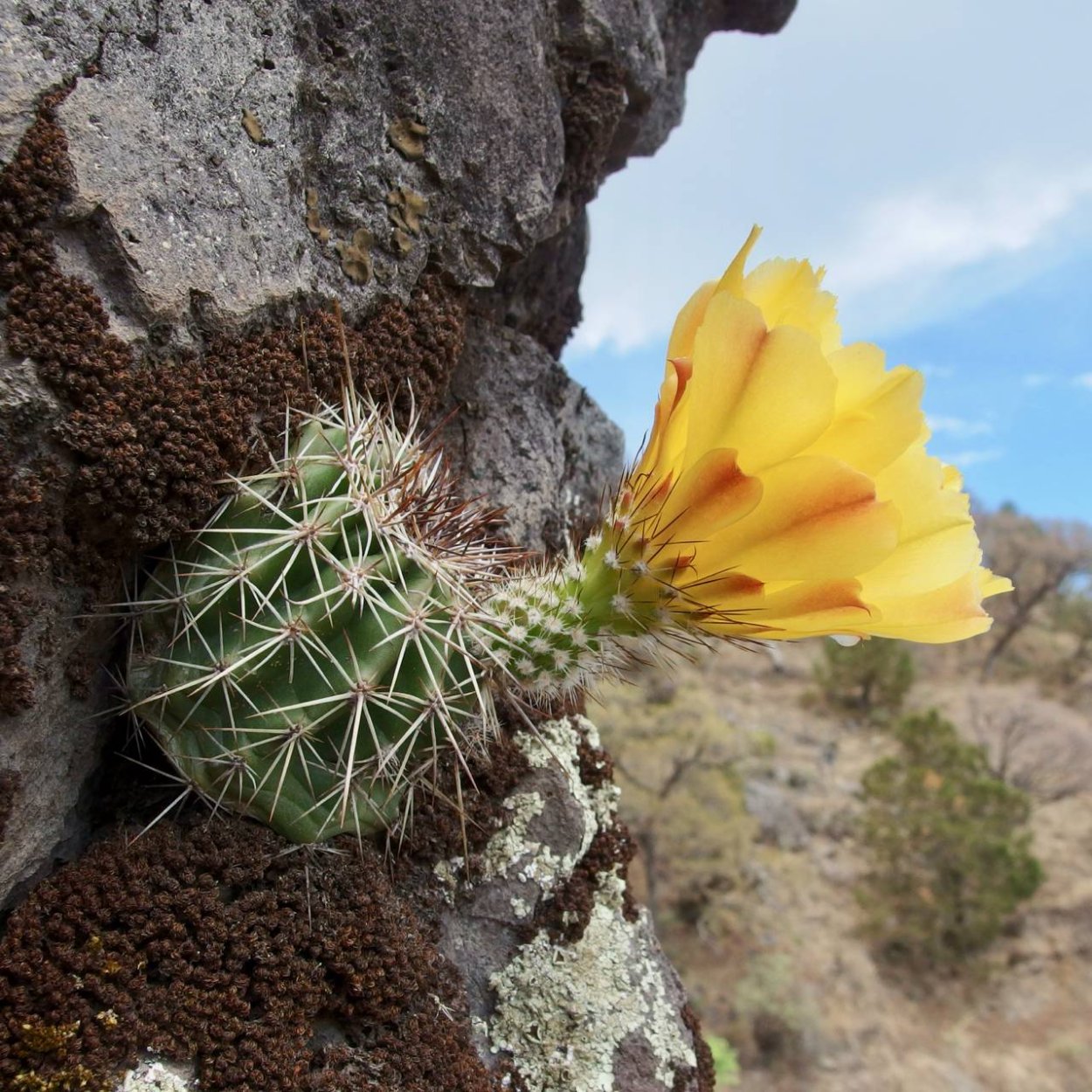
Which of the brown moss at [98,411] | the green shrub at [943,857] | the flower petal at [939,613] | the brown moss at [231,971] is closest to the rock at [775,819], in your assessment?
the green shrub at [943,857]

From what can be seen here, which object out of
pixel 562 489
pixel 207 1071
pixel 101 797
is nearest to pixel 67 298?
pixel 101 797

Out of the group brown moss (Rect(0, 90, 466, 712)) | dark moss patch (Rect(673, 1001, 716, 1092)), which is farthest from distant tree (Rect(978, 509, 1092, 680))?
brown moss (Rect(0, 90, 466, 712))

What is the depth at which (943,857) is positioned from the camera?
1109 centimetres

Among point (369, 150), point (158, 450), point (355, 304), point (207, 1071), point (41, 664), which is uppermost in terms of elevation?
point (369, 150)

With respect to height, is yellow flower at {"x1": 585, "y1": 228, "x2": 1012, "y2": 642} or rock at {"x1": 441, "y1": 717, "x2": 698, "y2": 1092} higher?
yellow flower at {"x1": 585, "y1": 228, "x2": 1012, "y2": 642}

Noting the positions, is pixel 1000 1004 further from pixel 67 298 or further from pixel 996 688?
pixel 67 298

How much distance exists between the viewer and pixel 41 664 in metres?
1.32

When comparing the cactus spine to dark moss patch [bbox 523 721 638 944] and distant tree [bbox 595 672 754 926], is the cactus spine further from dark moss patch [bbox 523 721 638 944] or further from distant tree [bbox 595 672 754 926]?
distant tree [bbox 595 672 754 926]

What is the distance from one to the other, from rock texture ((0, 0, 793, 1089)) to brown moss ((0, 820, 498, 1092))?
0.15m

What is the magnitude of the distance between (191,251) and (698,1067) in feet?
6.24

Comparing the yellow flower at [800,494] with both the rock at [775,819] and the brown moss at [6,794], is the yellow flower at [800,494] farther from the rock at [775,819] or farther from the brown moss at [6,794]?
the rock at [775,819]

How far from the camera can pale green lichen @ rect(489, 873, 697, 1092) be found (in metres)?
1.72

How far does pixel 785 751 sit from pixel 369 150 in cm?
1666

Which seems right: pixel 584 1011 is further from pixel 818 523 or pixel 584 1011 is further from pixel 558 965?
pixel 818 523
